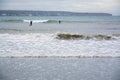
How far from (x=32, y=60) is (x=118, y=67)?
2770 millimetres

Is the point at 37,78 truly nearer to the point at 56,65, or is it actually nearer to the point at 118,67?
the point at 56,65

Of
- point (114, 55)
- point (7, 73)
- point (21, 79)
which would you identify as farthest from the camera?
point (114, 55)

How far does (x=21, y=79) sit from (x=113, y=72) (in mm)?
2267

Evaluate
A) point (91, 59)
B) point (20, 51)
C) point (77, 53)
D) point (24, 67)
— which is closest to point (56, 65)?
point (24, 67)

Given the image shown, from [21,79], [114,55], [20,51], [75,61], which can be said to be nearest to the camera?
[21,79]

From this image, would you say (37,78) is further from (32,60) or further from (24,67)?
(32,60)

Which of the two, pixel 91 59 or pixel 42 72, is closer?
pixel 42 72

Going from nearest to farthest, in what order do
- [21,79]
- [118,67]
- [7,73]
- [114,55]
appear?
[21,79]
[7,73]
[118,67]
[114,55]

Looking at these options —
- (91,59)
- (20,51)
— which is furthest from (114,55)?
(20,51)

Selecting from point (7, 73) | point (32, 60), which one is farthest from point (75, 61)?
point (7, 73)

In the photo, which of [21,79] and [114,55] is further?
[114,55]

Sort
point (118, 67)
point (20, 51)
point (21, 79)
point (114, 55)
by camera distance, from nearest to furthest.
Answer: point (21, 79) < point (118, 67) < point (114, 55) < point (20, 51)

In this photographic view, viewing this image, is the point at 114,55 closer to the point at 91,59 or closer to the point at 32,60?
the point at 91,59

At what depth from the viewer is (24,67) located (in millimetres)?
7590
